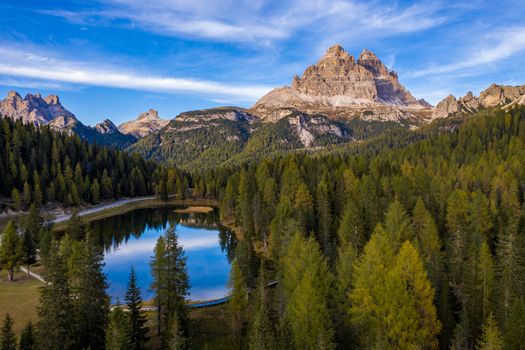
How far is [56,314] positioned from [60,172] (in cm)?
12939

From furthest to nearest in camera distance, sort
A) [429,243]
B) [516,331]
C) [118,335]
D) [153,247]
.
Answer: [153,247] → [429,243] → [516,331] → [118,335]

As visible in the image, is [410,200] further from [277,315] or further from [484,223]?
[277,315]

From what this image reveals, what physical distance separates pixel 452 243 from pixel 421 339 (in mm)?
38568

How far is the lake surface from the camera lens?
225 feet

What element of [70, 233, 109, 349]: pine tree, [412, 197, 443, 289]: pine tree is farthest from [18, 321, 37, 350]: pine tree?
[412, 197, 443, 289]: pine tree

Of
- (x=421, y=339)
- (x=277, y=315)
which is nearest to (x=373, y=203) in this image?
(x=277, y=315)

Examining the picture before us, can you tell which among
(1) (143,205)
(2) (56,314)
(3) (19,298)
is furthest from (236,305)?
(1) (143,205)

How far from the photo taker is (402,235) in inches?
2450

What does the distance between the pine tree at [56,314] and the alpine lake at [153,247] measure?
13.7 meters

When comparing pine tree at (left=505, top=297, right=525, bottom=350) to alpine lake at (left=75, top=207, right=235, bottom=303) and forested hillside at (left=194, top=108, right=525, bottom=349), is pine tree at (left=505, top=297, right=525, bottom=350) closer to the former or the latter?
forested hillside at (left=194, top=108, right=525, bottom=349)

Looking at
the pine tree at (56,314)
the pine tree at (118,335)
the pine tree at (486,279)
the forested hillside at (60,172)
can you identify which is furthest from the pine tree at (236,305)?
the forested hillside at (60,172)

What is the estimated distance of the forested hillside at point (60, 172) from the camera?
13750cm

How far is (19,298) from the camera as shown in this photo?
2125 inches

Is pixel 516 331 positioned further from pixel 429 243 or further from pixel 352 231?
pixel 352 231
